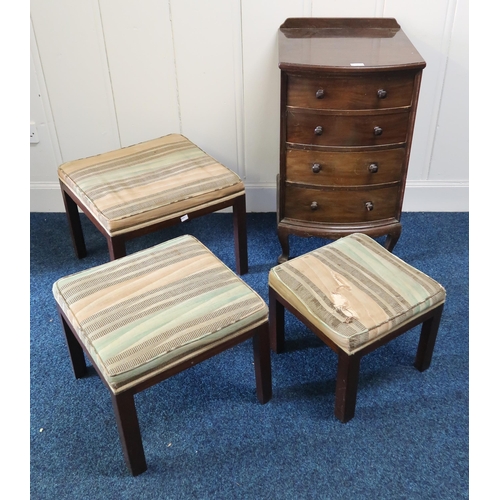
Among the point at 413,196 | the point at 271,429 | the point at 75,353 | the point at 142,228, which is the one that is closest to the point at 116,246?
the point at 142,228

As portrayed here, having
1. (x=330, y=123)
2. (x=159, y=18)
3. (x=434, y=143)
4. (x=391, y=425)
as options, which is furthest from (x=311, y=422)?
(x=159, y=18)

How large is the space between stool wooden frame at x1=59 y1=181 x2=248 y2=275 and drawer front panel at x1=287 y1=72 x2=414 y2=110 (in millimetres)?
419

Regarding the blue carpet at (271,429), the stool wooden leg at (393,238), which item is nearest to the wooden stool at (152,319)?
the blue carpet at (271,429)

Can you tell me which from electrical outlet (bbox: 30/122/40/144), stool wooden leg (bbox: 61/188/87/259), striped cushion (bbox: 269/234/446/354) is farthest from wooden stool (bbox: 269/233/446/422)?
electrical outlet (bbox: 30/122/40/144)

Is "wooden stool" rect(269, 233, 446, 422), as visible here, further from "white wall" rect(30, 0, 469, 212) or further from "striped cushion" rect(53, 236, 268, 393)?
"white wall" rect(30, 0, 469, 212)

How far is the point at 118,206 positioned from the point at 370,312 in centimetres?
Answer: 90

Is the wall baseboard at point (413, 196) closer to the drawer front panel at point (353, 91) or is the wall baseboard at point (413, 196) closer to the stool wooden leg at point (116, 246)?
the drawer front panel at point (353, 91)

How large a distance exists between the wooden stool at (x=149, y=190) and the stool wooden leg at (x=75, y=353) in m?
0.31

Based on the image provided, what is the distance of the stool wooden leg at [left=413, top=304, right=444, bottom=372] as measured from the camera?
1.75 meters

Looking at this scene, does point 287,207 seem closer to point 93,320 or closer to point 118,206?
point 118,206

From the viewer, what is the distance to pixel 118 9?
2232 millimetres

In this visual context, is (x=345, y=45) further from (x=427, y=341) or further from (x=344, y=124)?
(x=427, y=341)

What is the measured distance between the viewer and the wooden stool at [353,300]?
157 centimetres

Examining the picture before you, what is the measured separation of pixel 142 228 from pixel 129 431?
71 centimetres
